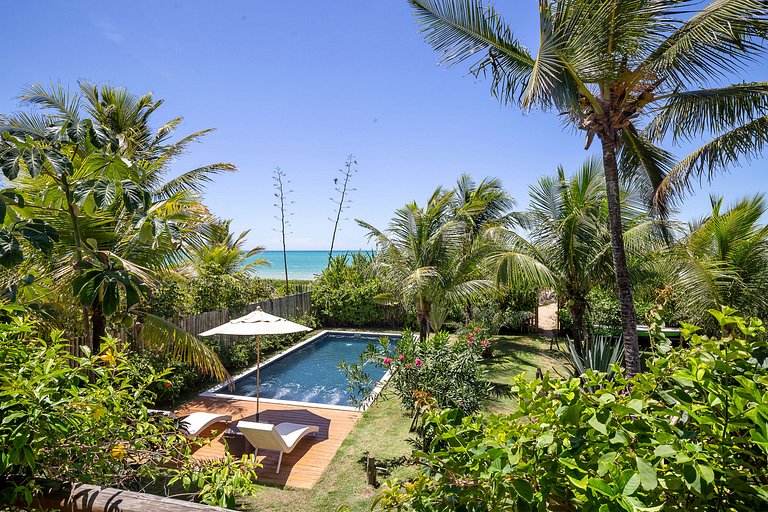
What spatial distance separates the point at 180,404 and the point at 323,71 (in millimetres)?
9766

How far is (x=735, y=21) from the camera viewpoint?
16.5ft

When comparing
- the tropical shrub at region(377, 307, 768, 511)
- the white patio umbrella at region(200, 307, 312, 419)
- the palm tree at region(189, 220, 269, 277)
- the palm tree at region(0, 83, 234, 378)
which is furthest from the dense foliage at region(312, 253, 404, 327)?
the tropical shrub at region(377, 307, 768, 511)

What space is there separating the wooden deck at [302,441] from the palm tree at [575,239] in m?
4.97

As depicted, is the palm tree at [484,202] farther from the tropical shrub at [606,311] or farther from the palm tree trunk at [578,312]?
the tropical shrub at [606,311]

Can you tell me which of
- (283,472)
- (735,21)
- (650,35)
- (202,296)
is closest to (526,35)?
(650,35)

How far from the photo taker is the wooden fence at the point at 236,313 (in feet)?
34.2

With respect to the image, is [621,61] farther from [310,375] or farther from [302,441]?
[310,375]

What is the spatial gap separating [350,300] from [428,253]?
7.76 m

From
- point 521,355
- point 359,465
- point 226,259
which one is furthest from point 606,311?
point 226,259

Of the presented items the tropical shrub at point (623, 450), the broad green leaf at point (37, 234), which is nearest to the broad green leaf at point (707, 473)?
the tropical shrub at point (623, 450)

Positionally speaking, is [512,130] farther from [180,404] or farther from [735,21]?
[180,404]

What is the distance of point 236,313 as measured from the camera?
12148mm

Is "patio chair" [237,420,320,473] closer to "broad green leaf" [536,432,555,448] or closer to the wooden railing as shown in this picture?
the wooden railing

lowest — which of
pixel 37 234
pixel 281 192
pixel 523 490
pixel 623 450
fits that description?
pixel 523 490
